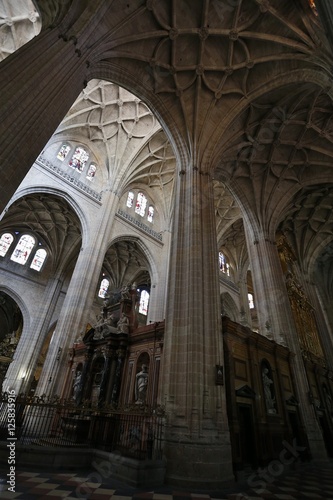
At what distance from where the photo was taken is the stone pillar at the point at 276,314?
418 inches

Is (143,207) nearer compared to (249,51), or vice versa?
(249,51)

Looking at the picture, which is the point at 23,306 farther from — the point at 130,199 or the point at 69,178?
the point at 130,199

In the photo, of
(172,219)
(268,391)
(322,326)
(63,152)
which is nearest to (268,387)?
(268,391)

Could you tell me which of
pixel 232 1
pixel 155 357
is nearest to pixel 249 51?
pixel 232 1

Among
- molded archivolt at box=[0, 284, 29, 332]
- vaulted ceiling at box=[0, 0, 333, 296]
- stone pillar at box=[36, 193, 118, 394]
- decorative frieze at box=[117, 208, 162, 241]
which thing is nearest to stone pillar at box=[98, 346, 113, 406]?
stone pillar at box=[36, 193, 118, 394]

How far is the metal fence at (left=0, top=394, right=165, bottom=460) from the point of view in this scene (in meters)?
6.08

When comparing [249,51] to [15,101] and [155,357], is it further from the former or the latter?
[155,357]

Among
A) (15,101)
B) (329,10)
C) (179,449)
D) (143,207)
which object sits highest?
(143,207)

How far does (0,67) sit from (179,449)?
9.45 m

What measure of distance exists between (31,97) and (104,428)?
935 centimetres

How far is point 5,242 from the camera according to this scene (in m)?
21.4

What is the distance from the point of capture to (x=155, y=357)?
833 cm

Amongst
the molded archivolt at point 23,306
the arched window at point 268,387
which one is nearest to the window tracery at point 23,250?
the molded archivolt at point 23,306

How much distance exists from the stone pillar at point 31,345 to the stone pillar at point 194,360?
51.7 ft
